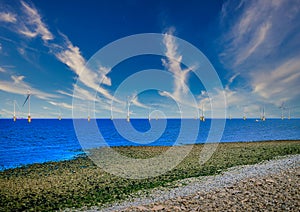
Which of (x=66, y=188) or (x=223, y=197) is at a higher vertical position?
(x=223, y=197)

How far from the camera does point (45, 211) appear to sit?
13500 mm

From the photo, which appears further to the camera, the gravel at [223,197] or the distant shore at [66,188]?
the distant shore at [66,188]

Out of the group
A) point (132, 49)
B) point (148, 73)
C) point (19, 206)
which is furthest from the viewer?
point (148, 73)

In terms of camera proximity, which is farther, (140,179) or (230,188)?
(140,179)

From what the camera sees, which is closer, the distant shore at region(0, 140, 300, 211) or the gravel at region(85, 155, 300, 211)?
the gravel at region(85, 155, 300, 211)

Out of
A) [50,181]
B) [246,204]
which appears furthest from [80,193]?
[246,204]

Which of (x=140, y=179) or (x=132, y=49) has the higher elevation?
(x=132, y=49)

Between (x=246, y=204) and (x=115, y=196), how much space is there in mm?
8651

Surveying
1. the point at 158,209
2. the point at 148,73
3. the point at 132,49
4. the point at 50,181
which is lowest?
the point at 50,181

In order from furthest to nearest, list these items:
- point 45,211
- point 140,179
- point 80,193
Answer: point 140,179 < point 80,193 < point 45,211

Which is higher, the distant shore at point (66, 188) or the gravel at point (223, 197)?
the gravel at point (223, 197)

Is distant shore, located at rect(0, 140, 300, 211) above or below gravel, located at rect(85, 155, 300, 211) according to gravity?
below

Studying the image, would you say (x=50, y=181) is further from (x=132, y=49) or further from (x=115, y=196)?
(x=132, y=49)

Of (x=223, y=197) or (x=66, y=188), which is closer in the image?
(x=223, y=197)
